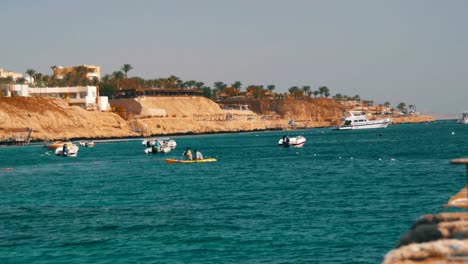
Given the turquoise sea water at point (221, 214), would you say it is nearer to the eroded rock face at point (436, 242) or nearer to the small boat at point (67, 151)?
the eroded rock face at point (436, 242)

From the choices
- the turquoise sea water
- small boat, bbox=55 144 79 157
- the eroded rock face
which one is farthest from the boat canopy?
small boat, bbox=55 144 79 157

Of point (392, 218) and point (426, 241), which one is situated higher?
point (426, 241)

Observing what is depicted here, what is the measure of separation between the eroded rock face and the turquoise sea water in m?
16.9

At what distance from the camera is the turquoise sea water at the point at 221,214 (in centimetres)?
2717

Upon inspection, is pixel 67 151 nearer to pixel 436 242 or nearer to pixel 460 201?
pixel 460 201

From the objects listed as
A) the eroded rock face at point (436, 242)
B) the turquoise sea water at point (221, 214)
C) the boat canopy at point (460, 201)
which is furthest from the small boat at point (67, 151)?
the eroded rock face at point (436, 242)

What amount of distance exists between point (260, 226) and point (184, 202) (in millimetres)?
12844

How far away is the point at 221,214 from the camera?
37.8m

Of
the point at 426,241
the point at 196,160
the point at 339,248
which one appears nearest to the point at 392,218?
the point at 339,248

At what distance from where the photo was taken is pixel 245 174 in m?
68.9

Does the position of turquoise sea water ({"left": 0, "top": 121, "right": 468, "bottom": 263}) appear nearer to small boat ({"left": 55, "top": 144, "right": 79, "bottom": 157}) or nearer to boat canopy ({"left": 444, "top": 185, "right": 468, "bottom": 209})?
boat canopy ({"left": 444, "top": 185, "right": 468, "bottom": 209})

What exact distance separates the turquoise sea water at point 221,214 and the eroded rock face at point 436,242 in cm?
1694

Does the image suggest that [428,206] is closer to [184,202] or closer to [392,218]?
[392,218]

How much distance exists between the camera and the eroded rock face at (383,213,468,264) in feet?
22.4
